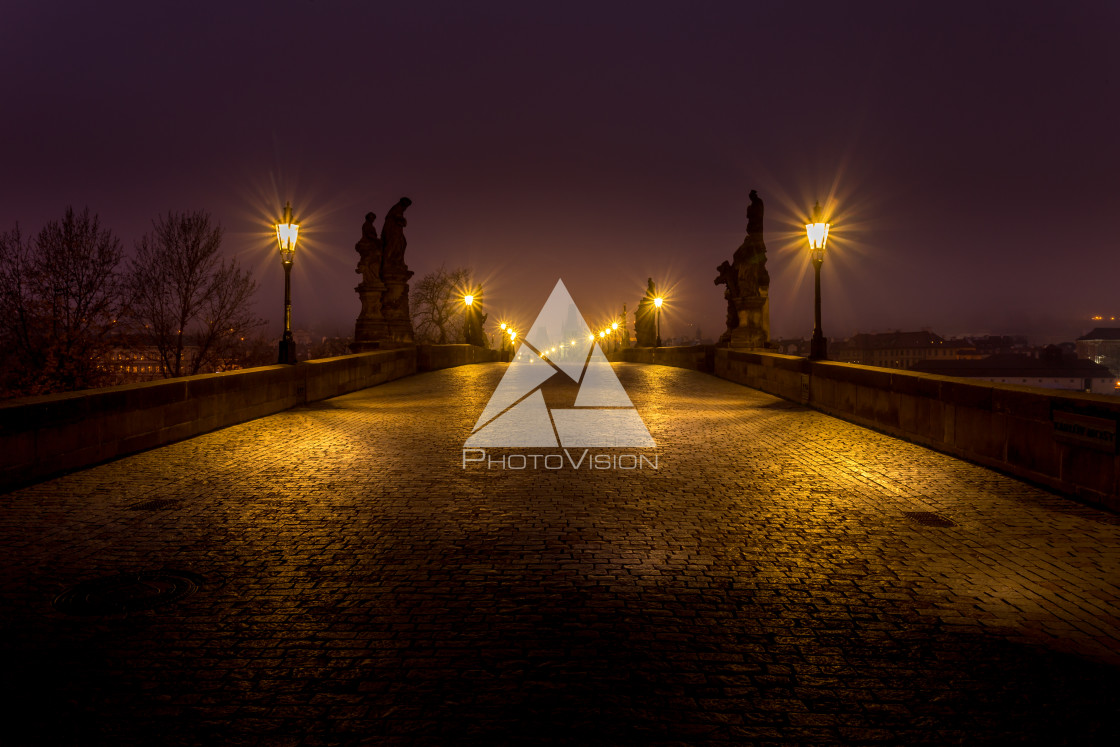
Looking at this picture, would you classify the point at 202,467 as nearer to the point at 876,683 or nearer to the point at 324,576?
the point at 324,576

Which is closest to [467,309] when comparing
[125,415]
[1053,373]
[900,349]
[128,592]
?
[125,415]

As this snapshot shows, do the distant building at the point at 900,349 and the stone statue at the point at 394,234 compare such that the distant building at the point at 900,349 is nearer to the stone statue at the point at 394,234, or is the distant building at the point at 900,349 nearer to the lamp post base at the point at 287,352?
the stone statue at the point at 394,234

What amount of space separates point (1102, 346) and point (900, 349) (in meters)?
34.2

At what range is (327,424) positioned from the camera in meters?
12.0

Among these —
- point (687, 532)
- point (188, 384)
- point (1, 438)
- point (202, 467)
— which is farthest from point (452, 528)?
point (188, 384)

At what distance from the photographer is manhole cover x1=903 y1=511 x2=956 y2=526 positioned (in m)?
5.82

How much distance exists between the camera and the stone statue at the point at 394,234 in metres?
25.0

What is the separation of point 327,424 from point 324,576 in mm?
7938

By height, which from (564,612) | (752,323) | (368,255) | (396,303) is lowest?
(564,612)

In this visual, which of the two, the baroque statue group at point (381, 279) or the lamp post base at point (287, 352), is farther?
the baroque statue group at point (381, 279)

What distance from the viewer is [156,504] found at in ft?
21.0

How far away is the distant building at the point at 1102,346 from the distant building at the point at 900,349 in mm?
16171

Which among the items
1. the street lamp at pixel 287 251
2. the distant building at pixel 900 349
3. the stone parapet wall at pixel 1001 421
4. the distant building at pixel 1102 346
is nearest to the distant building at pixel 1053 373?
the distant building at pixel 1102 346

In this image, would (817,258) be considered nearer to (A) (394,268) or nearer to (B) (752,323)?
(B) (752,323)
